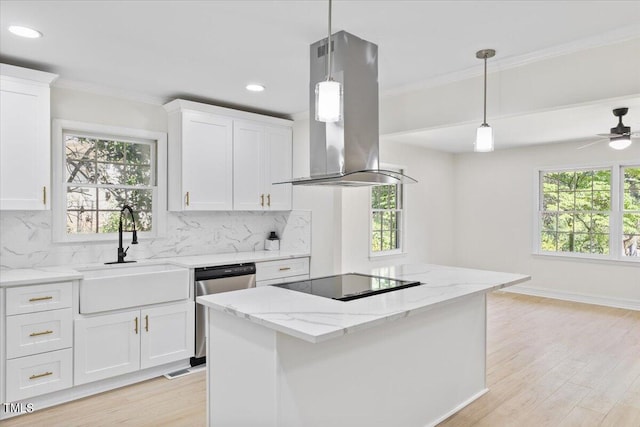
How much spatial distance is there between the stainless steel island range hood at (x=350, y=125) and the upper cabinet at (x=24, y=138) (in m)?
2.04

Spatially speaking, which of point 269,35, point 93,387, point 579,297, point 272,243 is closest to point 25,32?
point 269,35

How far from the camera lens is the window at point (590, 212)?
19.3ft

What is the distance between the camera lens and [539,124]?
16.5 feet

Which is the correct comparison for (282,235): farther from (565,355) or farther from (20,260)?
(565,355)

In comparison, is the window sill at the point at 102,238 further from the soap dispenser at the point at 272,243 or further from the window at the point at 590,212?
the window at the point at 590,212

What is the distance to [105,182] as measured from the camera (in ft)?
12.5

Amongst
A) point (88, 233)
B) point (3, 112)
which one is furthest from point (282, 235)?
point (3, 112)

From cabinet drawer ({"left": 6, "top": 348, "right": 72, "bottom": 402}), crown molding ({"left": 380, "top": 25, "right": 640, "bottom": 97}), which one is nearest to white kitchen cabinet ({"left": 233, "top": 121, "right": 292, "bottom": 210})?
crown molding ({"left": 380, "top": 25, "right": 640, "bottom": 97})

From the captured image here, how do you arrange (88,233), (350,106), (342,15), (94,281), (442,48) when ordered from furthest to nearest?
(88,233) < (94,281) < (442,48) < (350,106) < (342,15)

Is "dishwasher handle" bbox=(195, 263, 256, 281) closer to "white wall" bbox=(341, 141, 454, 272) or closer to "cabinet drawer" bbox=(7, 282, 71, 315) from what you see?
"cabinet drawer" bbox=(7, 282, 71, 315)

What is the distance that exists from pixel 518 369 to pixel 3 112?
14.7 ft

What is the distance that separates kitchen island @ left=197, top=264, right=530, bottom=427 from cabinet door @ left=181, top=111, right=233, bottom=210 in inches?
73.8

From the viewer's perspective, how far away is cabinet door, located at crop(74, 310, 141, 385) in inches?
118

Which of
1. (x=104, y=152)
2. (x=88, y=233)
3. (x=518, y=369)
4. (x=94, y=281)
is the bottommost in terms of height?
(x=518, y=369)
